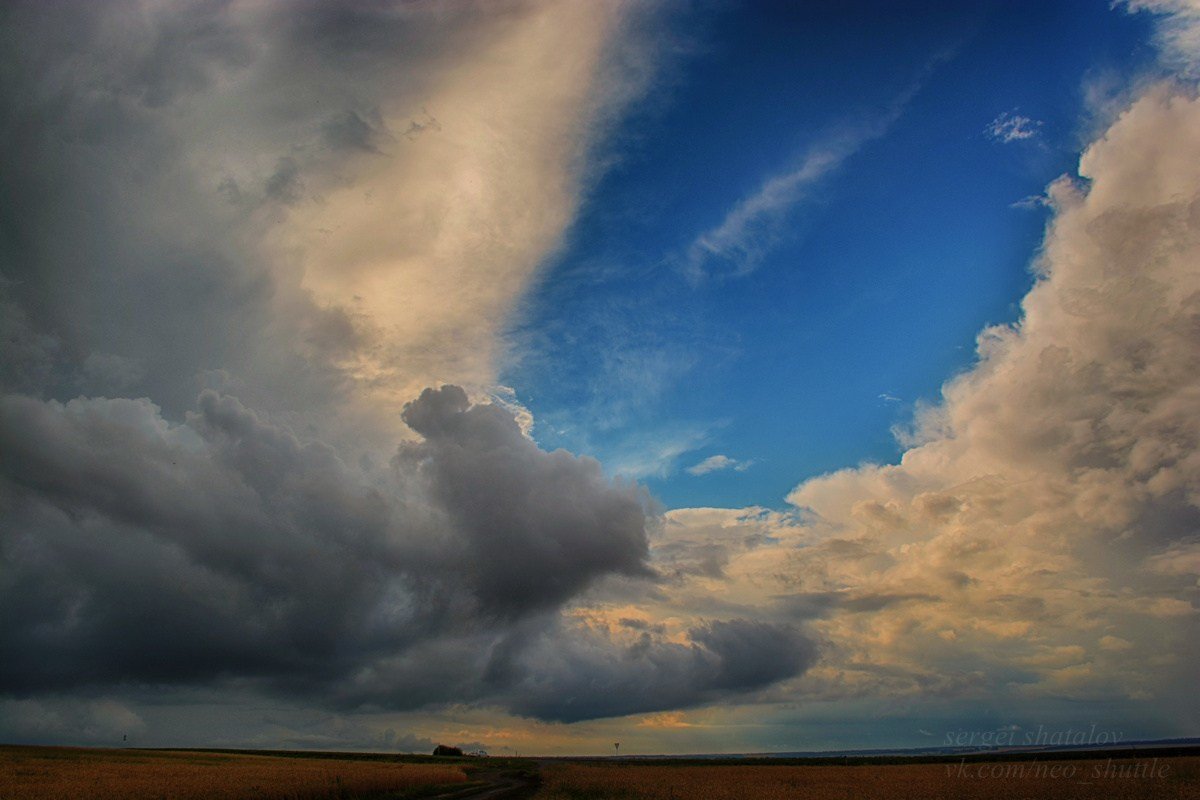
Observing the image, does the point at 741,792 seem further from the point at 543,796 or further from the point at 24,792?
the point at 24,792

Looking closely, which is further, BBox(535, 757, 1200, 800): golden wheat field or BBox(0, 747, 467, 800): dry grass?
BBox(535, 757, 1200, 800): golden wheat field

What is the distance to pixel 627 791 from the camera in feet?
201

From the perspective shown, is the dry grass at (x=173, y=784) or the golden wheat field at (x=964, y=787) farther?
the golden wheat field at (x=964, y=787)

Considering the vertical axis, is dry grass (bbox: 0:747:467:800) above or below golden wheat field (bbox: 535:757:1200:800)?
above

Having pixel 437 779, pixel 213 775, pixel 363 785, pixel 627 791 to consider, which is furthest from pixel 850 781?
pixel 213 775

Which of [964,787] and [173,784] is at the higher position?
[173,784]

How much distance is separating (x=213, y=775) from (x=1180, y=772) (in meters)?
91.2

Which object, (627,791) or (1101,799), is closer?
(1101,799)

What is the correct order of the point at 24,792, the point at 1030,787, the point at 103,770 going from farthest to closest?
the point at 103,770 → the point at 1030,787 → the point at 24,792

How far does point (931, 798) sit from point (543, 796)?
30248mm

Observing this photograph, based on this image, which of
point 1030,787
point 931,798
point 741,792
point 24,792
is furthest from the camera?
point 741,792

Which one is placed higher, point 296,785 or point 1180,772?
point 296,785

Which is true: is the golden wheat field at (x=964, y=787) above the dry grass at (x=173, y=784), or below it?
below

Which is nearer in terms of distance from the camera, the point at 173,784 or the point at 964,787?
the point at 173,784
